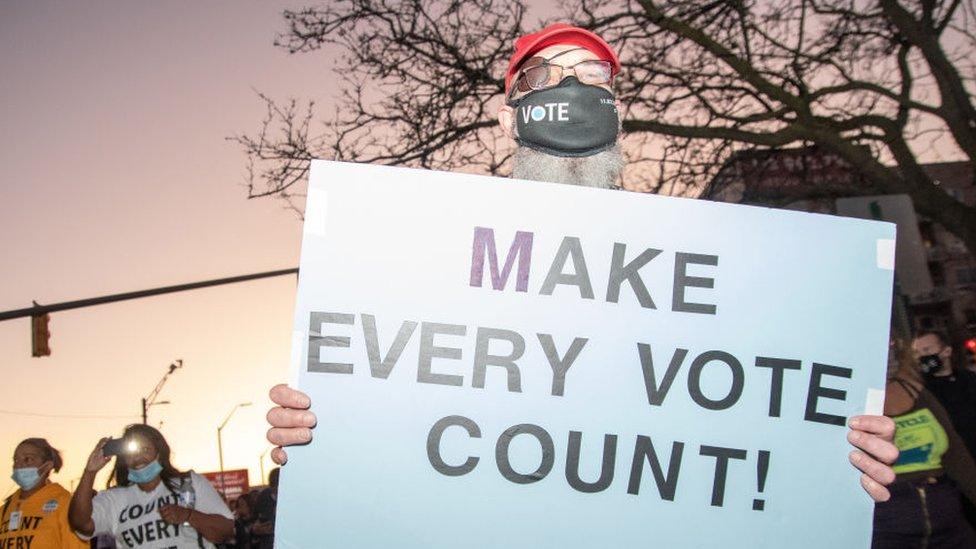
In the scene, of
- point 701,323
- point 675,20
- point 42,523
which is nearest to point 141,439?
point 42,523

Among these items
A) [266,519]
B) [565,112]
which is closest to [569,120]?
[565,112]

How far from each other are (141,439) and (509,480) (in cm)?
446

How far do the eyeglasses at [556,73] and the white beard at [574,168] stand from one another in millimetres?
215

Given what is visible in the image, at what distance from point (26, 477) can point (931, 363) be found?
673 centimetres

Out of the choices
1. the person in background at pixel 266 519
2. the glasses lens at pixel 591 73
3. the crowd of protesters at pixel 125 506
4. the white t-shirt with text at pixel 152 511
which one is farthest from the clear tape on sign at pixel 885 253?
the person in background at pixel 266 519

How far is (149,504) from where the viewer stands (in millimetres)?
5379

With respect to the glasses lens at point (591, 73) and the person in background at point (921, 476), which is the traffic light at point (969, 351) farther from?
the glasses lens at point (591, 73)

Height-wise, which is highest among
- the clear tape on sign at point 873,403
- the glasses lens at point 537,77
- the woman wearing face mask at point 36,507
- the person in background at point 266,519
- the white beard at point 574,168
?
the glasses lens at point 537,77

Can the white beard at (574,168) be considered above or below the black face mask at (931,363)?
above

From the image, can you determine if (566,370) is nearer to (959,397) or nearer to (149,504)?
(959,397)

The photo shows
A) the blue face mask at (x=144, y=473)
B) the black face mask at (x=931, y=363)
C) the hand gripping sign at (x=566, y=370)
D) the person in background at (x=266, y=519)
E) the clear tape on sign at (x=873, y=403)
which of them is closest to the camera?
the hand gripping sign at (x=566, y=370)

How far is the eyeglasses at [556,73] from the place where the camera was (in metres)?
2.37

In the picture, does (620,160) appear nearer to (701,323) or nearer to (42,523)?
(701,323)

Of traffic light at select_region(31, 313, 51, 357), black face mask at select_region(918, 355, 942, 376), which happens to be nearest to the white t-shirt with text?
→ black face mask at select_region(918, 355, 942, 376)
